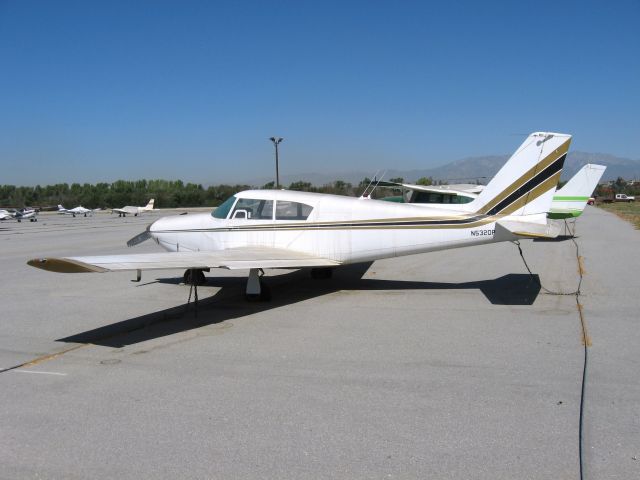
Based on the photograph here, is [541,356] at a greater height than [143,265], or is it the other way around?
[143,265]

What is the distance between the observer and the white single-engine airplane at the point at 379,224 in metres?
9.06

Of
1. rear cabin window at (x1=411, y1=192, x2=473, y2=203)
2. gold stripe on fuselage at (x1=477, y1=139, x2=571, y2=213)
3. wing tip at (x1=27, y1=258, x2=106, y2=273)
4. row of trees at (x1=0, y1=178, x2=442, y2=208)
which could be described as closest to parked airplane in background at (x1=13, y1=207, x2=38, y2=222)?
→ row of trees at (x1=0, y1=178, x2=442, y2=208)

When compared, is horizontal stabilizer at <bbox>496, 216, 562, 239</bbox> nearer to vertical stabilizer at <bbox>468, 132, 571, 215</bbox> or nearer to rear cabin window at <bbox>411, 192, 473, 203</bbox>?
vertical stabilizer at <bbox>468, 132, 571, 215</bbox>

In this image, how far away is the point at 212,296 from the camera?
10.1 meters

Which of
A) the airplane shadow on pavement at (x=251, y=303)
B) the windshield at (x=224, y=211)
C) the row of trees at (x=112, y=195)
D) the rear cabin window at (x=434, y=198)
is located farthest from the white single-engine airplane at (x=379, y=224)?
the row of trees at (x=112, y=195)

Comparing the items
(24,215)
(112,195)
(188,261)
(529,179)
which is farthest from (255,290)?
(112,195)

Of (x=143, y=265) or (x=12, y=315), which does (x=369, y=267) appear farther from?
(x=12, y=315)

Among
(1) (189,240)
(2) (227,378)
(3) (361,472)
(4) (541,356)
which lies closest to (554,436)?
(3) (361,472)

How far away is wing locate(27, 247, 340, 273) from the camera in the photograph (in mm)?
6250

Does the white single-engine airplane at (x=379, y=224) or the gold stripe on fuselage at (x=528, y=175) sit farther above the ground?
the gold stripe on fuselage at (x=528, y=175)

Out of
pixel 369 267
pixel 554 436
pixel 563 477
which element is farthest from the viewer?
pixel 369 267

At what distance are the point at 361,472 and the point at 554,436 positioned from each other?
1.58m

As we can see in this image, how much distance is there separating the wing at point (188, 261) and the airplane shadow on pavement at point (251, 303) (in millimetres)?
796

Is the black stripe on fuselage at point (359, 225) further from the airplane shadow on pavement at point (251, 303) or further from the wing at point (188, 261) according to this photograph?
the airplane shadow on pavement at point (251, 303)
